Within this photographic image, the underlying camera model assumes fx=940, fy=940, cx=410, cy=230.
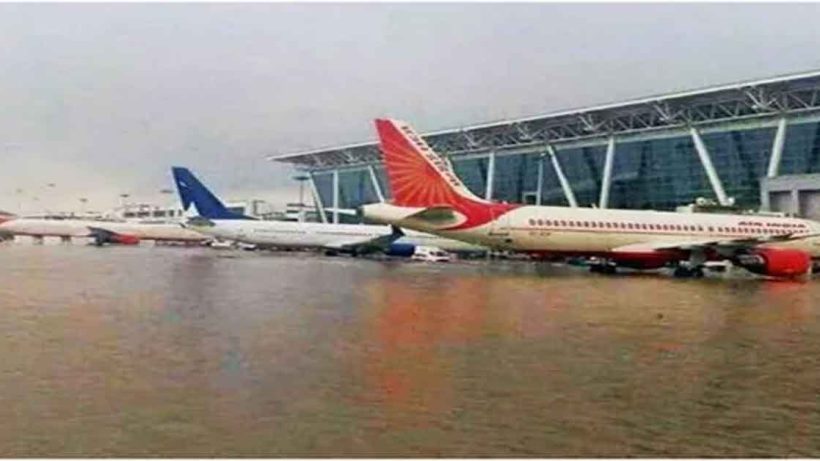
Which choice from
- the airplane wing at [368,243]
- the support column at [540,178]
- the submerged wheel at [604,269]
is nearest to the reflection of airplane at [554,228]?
the submerged wheel at [604,269]

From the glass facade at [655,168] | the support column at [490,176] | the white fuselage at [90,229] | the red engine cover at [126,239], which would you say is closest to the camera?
the glass facade at [655,168]

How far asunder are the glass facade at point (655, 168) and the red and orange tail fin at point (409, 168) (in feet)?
129

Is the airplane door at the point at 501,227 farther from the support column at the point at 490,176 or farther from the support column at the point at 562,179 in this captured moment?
the support column at the point at 490,176

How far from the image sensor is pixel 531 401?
24.6 ft

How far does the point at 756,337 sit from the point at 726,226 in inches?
1086

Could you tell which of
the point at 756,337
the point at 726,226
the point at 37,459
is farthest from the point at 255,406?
the point at 726,226

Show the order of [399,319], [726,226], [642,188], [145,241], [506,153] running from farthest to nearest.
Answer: [145,241] → [506,153] → [642,188] → [726,226] → [399,319]

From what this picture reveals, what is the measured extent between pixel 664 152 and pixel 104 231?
189 ft

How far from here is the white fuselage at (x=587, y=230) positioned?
3500cm

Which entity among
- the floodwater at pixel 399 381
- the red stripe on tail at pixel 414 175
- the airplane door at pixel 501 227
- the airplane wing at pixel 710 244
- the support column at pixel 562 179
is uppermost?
the support column at pixel 562 179

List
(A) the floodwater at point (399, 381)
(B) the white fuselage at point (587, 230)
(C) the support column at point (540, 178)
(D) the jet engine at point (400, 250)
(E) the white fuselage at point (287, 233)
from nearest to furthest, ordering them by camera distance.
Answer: (A) the floodwater at point (399, 381)
(B) the white fuselage at point (587, 230)
(D) the jet engine at point (400, 250)
(E) the white fuselage at point (287, 233)
(C) the support column at point (540, 178)

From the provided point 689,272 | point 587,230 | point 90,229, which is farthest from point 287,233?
point 90,229

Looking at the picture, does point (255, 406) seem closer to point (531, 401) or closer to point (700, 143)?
point (531, 401)

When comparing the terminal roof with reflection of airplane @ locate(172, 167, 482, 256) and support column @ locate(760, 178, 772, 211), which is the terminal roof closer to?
support column @ locate(760, 178, 772, 211)
